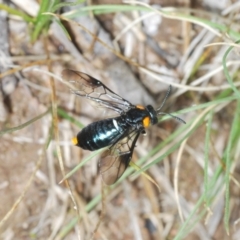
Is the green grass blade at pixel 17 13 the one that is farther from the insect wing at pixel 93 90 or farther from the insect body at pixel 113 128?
the insect body at pixel 113 128

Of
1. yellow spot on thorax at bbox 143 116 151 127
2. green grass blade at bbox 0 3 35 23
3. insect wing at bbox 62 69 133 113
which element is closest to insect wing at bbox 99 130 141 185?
yellow spot on thorax at bbox 143 116 151 127

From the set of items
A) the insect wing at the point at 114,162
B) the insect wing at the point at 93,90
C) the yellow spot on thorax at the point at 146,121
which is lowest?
the insect wing at the point at 114,162

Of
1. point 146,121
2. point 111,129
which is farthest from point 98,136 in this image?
point 146,121

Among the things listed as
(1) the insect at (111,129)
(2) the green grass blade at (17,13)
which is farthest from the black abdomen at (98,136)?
(2) the green grass blade at (17,13)

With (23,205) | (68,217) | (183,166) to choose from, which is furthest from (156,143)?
(23,205)

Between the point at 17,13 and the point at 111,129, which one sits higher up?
the point at 17,13

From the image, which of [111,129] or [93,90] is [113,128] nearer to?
[111,129]

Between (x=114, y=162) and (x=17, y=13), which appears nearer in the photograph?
(x=114, y=162)
